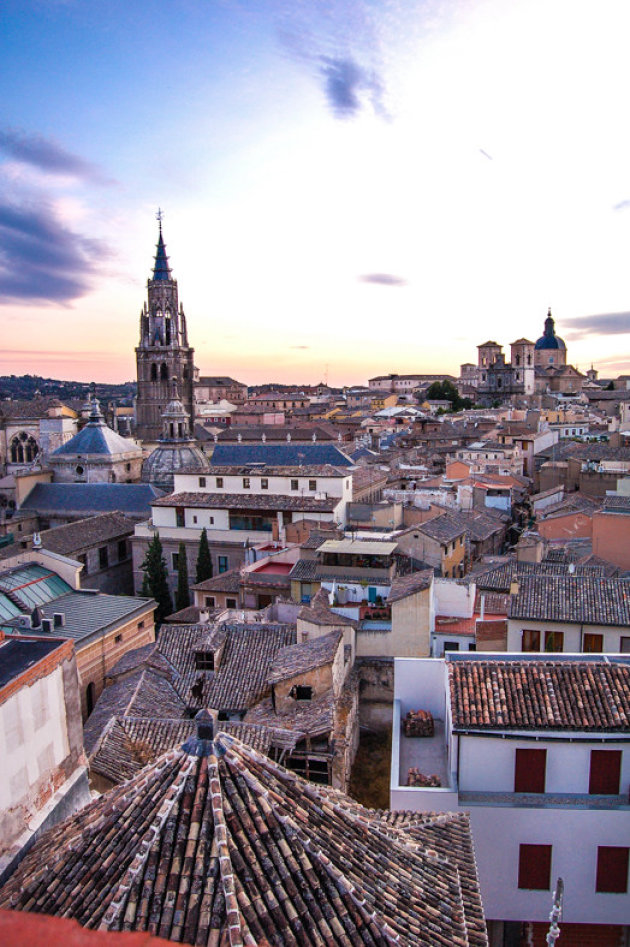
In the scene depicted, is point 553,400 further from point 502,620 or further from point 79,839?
point 79,839

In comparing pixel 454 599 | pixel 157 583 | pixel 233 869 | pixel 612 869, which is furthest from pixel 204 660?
pixel 233 869

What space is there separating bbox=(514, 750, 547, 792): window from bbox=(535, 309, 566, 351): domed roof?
13478 cm

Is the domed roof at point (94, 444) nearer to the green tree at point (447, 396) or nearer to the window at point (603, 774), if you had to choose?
the window at point (603, 774)

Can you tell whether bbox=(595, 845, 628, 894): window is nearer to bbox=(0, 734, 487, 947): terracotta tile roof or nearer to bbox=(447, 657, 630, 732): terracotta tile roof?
bbox=(447, 657, 630, 732): terracotta tile roof

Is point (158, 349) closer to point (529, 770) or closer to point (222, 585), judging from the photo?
point (222, 585)

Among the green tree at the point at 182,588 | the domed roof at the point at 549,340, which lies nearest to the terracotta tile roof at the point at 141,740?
the green tree at the point at 182,588

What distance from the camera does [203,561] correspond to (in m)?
30.4

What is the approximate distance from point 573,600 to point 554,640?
0.97 meters

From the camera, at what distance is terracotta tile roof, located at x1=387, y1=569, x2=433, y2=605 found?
59.2 ft

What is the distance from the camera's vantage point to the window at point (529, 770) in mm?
10867

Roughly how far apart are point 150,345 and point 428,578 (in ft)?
177

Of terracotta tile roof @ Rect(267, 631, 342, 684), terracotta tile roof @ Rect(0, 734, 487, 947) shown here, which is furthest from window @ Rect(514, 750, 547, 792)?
terracotta tile roof @ Rect(267, 631, 342, 684)

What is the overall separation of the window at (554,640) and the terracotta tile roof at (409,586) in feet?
10.4

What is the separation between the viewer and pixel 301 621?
18.7 m
